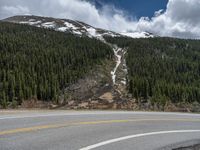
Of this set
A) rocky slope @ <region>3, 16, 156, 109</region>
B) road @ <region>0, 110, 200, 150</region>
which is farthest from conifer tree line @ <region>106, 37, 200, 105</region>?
road @ <region>0, 110, 200, 150</region>

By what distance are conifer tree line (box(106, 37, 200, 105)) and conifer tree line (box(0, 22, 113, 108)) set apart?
16.6 meters

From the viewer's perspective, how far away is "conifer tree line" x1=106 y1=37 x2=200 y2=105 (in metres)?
75.6

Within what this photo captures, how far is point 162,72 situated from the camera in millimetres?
110125

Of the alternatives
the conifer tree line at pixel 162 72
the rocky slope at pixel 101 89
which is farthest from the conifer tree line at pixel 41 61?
the conifer tree line at pixel 162 72

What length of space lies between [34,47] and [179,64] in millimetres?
66005

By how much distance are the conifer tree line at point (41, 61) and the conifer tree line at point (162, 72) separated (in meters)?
16.6

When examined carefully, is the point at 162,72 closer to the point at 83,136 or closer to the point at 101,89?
the point at 101,89

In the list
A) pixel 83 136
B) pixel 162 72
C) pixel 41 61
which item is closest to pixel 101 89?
pixel 41 61

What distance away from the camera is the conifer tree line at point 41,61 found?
237ft

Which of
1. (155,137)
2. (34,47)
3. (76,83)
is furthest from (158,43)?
(155,137)

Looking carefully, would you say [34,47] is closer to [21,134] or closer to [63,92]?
[63,92]

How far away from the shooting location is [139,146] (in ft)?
25.5

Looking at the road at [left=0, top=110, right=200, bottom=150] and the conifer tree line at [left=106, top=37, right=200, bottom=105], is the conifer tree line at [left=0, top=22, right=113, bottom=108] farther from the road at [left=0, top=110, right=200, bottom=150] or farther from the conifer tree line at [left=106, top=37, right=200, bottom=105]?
the road at [left=0, top=110, right=200, bottom=150]

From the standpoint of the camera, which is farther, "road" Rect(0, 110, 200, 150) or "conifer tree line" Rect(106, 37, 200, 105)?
"conifer tree line" Rect(106, 37, 200, 105)
